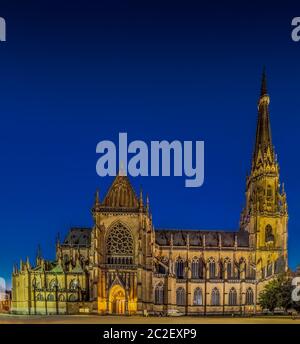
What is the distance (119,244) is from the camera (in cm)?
6706

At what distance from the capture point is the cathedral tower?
7869 centimetres

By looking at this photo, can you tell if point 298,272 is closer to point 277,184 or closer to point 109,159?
point 277,184

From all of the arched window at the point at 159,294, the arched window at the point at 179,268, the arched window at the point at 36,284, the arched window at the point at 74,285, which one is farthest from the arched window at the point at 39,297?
the arched window at the point at 179,268

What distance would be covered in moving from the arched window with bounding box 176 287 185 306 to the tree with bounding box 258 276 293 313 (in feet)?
41.9

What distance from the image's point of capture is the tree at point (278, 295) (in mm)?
56875

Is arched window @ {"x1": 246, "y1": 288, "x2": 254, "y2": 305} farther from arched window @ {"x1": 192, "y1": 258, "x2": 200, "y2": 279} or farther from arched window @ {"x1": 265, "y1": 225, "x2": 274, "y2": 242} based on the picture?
arched window @ {"x1": 265, "y1": 225, "x2": 274, "y2": 242}

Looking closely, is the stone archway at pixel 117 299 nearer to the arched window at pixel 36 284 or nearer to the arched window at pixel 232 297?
the arched window at pixel 36 284

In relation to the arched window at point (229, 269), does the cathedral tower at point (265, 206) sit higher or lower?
higher

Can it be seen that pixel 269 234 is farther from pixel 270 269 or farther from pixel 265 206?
pixel 270 269

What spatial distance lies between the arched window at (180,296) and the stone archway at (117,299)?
9.14 meters

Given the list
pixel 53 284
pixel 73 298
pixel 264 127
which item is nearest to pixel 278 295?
pixel 73 298

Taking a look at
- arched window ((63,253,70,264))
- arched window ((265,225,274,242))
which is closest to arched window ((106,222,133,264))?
arched window ((63,253,70,264))
